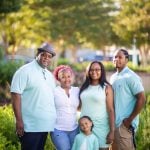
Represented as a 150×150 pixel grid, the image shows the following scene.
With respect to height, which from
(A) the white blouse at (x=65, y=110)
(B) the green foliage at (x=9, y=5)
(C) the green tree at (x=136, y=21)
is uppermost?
(C) the green tree at (x=136, y=21)

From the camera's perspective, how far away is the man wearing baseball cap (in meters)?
6.09

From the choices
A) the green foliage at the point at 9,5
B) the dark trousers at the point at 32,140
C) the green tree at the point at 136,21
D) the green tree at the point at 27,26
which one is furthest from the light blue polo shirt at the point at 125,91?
the green tree at the point at 27,26

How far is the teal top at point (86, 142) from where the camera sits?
6.26 metres

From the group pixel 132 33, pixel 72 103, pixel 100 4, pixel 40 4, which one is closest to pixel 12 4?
pixel 72 103

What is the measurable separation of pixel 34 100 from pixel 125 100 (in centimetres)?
117

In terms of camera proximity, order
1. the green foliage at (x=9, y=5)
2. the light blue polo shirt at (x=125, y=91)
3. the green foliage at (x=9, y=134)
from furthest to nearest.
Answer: the green foliage at (x=9, y=5)
the green foliage at (x=9, y=134)
the light blue polo shirt at (x=125, y=91)

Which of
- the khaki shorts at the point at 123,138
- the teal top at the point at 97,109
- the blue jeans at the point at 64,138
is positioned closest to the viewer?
the teal top at the point at 97,109

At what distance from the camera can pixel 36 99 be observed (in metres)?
Result: 6.18

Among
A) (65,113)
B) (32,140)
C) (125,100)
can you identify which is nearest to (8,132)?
(32,140)

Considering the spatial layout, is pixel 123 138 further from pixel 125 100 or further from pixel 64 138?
pixel 64 138

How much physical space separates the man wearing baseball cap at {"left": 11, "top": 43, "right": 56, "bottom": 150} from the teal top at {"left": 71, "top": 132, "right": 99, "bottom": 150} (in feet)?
1.18

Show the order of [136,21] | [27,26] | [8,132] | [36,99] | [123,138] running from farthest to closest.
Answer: [27,26] → [136,21] → [8,132] → [123,138] → [36,99]

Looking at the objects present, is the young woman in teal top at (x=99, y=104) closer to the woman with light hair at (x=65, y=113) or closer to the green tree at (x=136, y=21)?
the woman with light hair at (x=65, y=113)

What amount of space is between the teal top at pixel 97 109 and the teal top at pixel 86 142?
2.8 inches
